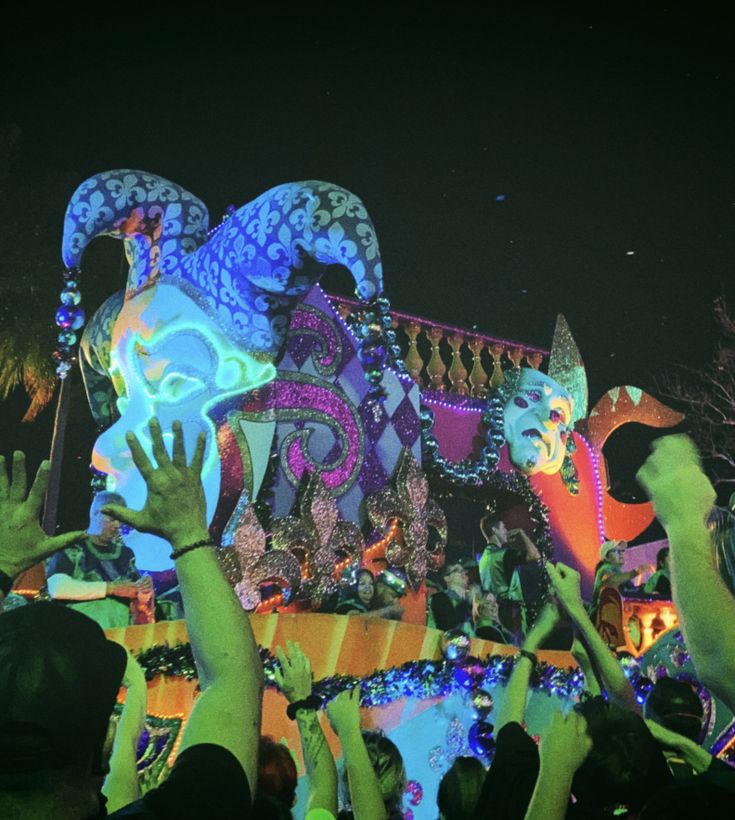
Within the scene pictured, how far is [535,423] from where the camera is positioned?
10.5m

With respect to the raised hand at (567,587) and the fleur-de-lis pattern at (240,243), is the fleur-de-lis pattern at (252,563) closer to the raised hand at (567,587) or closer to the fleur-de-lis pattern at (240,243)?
the fleur-de-lis pattern at (240,243)

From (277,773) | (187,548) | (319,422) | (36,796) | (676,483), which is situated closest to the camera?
(36,796)

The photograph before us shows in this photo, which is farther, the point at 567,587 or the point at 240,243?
the point at 240,243

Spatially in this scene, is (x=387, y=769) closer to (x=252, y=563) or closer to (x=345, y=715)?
(x=345, y=715)

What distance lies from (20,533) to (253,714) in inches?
25.2

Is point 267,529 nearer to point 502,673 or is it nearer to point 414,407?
point 502,673

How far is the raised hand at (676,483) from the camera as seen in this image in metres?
2.07

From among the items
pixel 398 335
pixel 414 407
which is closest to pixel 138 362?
pixel 414 407

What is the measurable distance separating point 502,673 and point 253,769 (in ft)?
12.8

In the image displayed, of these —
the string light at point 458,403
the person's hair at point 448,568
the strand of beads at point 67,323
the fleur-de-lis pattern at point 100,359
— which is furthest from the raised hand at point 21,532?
the string light at point 458,403

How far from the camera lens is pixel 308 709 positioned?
2.28 metres

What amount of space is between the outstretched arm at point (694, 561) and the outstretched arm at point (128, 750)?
3.74ft

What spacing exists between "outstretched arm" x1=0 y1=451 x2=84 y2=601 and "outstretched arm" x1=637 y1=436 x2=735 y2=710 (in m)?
1.17

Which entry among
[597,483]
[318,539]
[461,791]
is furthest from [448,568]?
[461,791]
